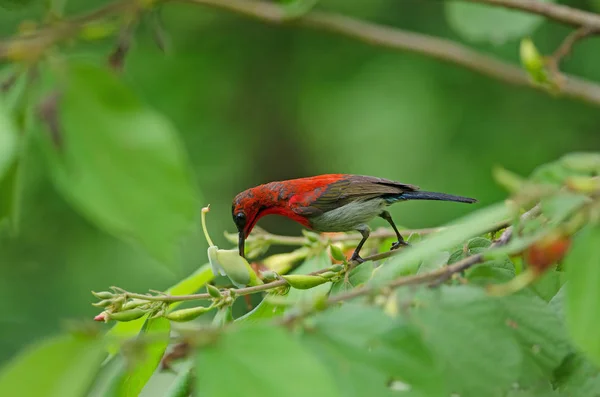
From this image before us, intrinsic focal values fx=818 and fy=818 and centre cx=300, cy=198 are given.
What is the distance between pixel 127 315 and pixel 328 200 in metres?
1.51

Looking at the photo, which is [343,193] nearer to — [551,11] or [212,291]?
[551,11]

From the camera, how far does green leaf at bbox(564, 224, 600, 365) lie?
3.01 feet

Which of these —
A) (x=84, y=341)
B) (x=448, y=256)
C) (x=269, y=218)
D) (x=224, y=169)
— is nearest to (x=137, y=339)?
(x=84, y=341)

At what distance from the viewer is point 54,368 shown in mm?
834

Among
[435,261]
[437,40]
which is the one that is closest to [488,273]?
[435,261]

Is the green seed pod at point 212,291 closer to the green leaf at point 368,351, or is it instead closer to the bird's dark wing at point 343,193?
the green leaf at point 368,351

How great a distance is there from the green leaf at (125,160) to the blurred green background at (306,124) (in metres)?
5.42

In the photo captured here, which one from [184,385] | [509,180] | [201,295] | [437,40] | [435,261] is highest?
[509,180]

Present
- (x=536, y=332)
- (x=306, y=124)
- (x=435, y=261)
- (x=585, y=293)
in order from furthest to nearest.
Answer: (x=306, y=124), (x=435, y=261), (x=536, y=332), (x=585, y=293)

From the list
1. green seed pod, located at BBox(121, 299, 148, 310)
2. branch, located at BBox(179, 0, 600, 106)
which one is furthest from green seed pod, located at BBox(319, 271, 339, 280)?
branch, located at BBox(179, 0, 600, 106)

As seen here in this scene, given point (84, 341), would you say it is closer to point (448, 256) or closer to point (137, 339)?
point (137, 339)

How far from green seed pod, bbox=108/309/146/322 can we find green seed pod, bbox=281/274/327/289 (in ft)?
0.91

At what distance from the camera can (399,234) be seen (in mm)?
2285

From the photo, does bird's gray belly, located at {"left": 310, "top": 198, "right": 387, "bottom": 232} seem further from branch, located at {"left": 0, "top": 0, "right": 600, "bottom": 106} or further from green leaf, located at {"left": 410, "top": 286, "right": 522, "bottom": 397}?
green leaf, located at {"left": 410, "top": 286, "right": 522, "bottom": 397}
